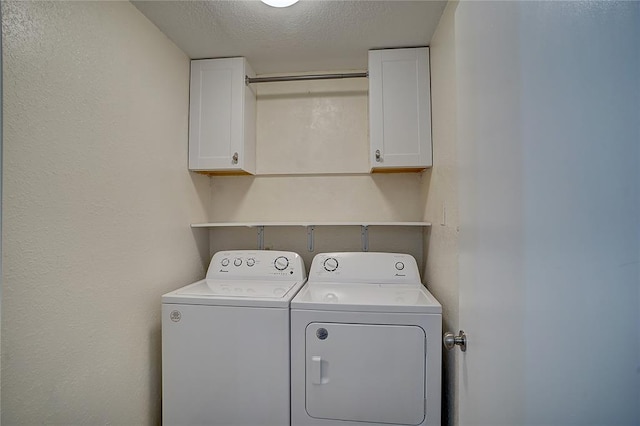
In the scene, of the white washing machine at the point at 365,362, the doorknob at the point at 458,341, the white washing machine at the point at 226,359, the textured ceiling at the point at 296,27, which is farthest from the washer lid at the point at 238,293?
the textured ceiling at the point at 296,27

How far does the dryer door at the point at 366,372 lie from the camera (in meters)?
1.27

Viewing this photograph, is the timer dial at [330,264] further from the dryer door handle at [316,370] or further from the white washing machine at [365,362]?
the dryer door handle at [316,370]

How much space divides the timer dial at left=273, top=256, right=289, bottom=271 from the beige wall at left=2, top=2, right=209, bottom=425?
0.64m

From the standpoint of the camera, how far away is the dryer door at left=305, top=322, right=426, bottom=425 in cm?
127

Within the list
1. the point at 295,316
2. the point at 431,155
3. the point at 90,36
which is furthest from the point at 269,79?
the point at 295,316

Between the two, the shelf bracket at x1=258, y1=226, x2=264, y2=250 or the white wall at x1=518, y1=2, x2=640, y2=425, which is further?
the shelf bracket at x1=258, y1=226, x2=264, y2=250

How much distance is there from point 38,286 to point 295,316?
3.23 ft

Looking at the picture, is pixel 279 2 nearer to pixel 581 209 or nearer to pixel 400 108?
pixel 400 108

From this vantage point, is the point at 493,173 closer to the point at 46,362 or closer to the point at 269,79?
the point at 46,362

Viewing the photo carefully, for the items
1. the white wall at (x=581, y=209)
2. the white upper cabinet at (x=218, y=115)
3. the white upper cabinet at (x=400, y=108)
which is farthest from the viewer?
the white upper cabinet at (x=218, y=115)

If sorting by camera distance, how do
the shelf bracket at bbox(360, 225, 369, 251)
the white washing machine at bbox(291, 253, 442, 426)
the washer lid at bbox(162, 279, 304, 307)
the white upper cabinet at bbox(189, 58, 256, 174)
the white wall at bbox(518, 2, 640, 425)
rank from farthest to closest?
1. the shelf bracket at bbox(360, 225, 369, 251)
2. the white upper cabinet at bbox(189, 58, 256, 174)
3. the washer lid at bbox(162, 279, 304, 307)
4. the white washing machine at bbox(291, 253, 442, 426)
5. the white wall at bbox(518, 2, 640, 425)

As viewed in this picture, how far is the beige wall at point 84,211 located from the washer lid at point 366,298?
853 millimetres

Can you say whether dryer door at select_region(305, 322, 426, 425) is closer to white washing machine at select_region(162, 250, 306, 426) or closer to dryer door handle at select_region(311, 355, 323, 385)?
dryer door handle at select_region(311, 355, 323, 385)

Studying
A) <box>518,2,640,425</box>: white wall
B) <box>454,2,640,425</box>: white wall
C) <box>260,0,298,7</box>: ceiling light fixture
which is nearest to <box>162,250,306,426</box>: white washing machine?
<box>454,2,640,425</box>: white wall
